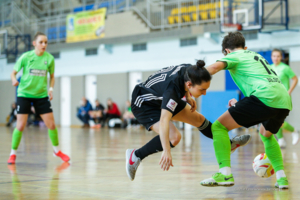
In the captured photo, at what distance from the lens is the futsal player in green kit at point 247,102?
3.54 m

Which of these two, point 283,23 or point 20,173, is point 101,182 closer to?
point 20,173

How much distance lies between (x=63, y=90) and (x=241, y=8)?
11832 mm

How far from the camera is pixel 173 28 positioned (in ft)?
58.5

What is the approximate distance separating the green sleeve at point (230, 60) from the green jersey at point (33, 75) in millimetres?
3364

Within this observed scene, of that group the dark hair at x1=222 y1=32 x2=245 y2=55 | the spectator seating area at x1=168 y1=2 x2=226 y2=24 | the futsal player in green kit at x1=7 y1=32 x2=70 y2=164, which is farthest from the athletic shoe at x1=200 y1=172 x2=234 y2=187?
the spectator seating area at x1=168 y1=2 x2=226 y2=24

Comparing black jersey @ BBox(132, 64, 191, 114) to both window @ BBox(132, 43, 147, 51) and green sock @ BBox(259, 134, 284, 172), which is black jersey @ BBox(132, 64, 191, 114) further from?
window @ BBox(132, 43, 147, 51)

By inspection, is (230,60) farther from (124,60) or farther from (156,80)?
(124,60)

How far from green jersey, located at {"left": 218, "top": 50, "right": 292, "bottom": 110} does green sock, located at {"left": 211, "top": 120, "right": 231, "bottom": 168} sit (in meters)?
0.44

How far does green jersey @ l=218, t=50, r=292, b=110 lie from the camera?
3537 millimetres

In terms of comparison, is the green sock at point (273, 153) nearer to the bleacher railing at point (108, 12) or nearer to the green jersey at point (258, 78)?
the green jersey at point (258, 78)

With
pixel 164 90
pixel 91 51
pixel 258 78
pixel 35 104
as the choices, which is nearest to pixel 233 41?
pixel 258 78

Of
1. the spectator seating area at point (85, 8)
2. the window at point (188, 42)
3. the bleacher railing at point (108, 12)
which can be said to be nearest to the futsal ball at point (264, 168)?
the bleacher railing at point (108, 12)

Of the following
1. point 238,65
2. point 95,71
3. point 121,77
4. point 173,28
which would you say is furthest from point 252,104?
point 95,71

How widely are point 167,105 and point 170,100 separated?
0.18 ft
